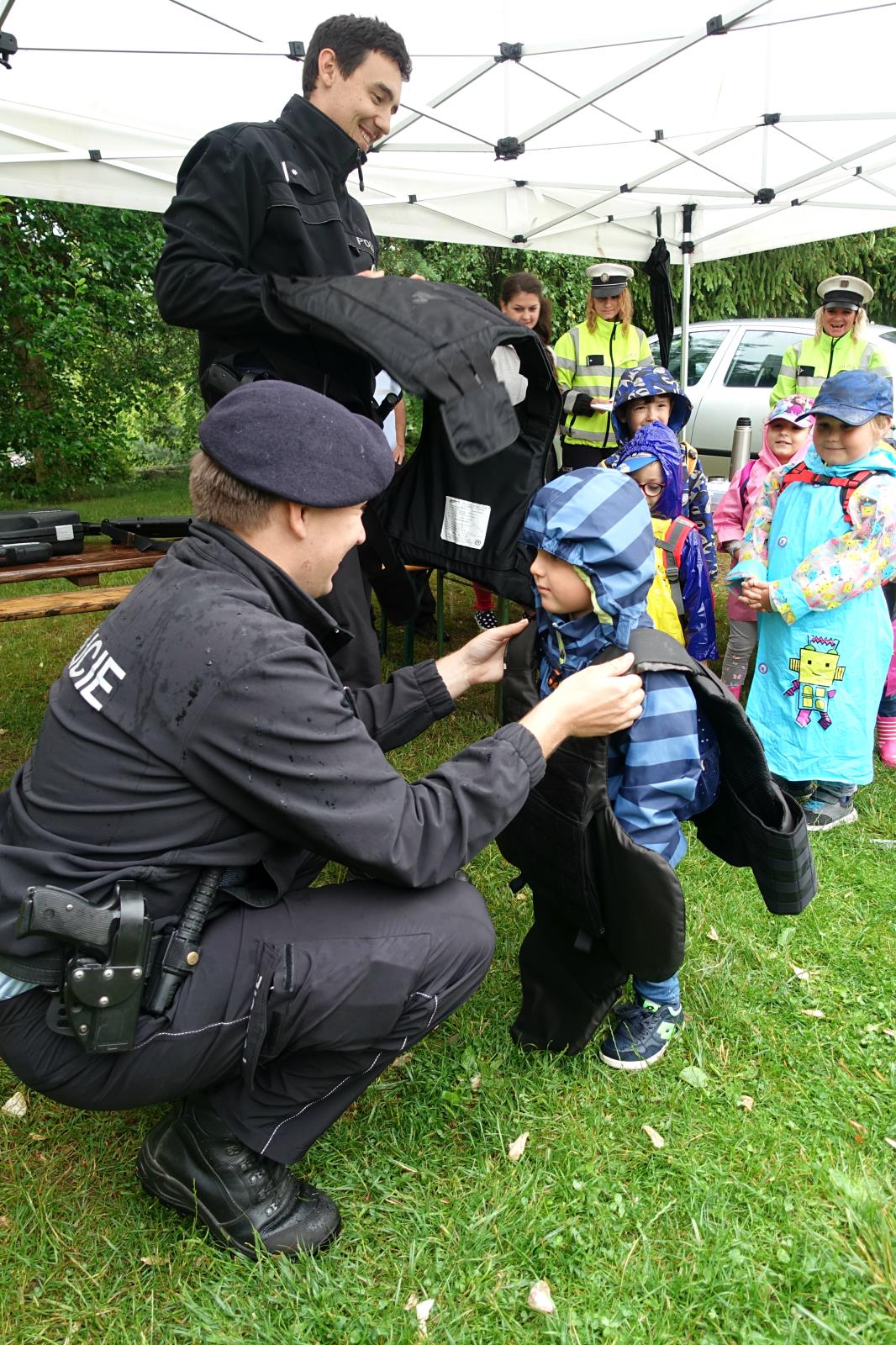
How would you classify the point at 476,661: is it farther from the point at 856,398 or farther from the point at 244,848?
the point at 856,398

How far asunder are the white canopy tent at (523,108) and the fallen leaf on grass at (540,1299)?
15.5 ft

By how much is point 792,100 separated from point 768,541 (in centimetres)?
333

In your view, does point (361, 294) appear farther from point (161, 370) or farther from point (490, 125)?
point (161, 370)

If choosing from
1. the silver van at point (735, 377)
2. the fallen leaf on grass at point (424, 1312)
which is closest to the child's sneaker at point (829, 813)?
the fallen leaf on grass at point (424, 1312)

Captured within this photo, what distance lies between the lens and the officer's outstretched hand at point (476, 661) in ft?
7.73

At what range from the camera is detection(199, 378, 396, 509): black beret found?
163cm

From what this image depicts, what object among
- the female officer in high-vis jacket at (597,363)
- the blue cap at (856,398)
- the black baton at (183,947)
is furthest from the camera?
the female officer in high-vis jacket at (597,363)

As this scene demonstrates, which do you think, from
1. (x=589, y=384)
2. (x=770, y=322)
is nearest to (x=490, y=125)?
(x=589, y=384)

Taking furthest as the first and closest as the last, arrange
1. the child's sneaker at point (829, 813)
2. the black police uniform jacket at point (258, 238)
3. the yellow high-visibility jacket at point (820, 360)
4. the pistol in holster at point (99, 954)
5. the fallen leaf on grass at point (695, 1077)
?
the yellow high-visibility jacket at point (820, 360), the child's sneaker at point (829, 813), the black police uniform jacket at point (258, 238), the fallen leaf on grass at point (695, 1077), the pistol in holster at point (99, 954)

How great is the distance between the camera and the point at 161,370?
13.2 meters

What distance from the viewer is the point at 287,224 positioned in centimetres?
238

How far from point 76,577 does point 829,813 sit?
314 centimetres

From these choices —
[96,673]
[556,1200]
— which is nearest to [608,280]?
[96,673]

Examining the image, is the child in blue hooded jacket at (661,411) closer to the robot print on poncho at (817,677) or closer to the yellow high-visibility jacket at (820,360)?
the robot print on poncho at (817,677)
